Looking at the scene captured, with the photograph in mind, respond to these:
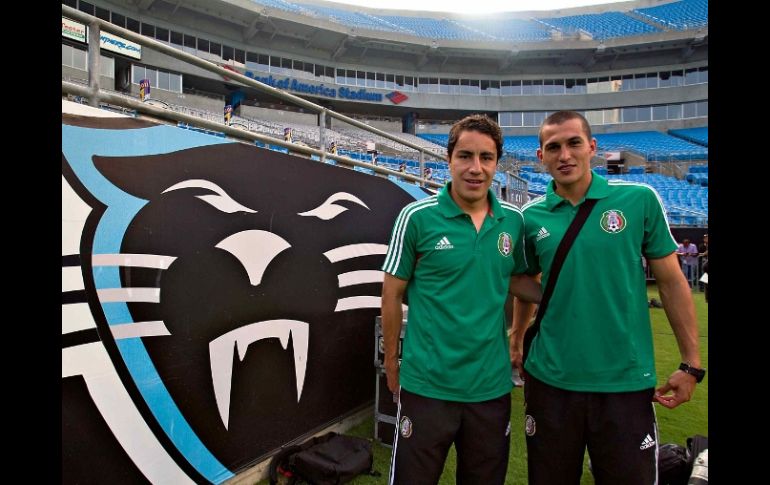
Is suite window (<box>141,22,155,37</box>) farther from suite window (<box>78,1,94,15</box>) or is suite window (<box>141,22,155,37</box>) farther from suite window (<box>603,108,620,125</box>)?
suite window (<box>603,108,620,125</box>)

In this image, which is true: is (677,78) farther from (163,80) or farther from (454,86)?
(163,80)

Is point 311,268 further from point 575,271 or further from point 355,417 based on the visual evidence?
point 575,271

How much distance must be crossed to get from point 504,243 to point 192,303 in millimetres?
1657

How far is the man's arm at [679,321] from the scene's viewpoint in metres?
1.72

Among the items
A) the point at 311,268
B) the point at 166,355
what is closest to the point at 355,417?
the point at 311,268

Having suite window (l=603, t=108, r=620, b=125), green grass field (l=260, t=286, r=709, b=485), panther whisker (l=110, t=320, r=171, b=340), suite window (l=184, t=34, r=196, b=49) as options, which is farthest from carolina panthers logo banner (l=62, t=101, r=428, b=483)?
suite window (l=603, t=108, r=620, b=125)

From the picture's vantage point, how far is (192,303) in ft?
7.58

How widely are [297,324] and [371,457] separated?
1005 mm

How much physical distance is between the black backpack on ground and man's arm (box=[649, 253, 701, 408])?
5.74ft

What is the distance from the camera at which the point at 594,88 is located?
113 ft

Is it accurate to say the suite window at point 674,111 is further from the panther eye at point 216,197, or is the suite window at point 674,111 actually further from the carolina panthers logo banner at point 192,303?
the panther eye at point 216,197

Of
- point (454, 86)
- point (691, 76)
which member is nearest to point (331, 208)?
point (454, 86)

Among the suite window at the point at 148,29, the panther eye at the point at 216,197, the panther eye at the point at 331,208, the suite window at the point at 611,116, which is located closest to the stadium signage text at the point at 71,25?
the panther eye at the point at 216,197

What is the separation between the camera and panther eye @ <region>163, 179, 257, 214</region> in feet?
7.58
